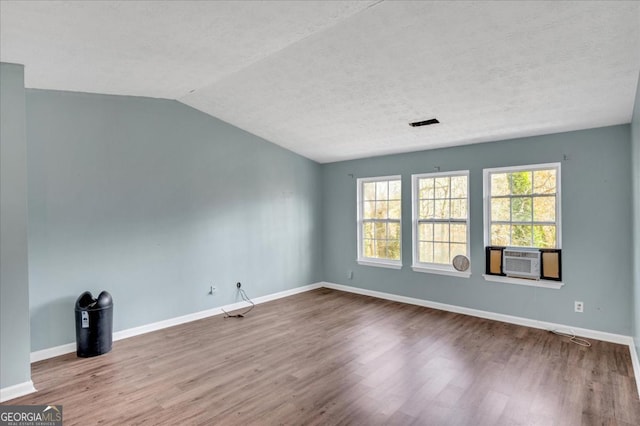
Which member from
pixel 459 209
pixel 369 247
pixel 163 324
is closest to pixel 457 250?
pixel 459 209

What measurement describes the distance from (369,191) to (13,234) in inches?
192

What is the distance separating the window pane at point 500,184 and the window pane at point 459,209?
434mm

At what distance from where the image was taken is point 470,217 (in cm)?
476

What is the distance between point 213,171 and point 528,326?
480 centimetres

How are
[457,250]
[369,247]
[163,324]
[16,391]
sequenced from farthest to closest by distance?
[369,247], [457,250], [163,324], [16,391]

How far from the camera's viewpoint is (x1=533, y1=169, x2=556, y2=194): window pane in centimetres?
414

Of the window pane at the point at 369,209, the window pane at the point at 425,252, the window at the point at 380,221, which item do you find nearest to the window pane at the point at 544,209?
the window pane at the point at 425,252

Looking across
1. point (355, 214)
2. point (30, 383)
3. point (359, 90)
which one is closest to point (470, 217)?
point (355, 214)

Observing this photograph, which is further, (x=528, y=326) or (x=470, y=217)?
(x=470, y=217)

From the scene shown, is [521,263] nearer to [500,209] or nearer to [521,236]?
[521,236]

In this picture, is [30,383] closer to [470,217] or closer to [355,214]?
[355,214]

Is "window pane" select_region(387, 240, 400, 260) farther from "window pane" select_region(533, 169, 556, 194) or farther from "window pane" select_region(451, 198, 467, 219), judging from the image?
"window pane" select_region(533, 169, 556, 194)

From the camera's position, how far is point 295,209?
20.0ft

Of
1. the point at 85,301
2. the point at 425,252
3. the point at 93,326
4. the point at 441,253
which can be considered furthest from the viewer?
the point at 425,252
